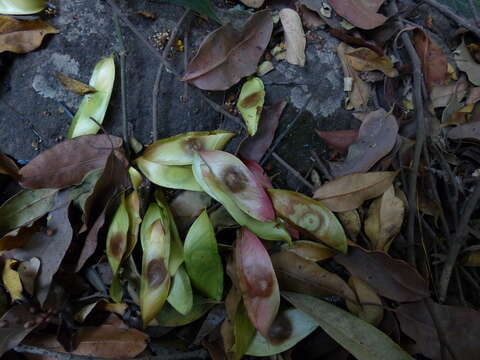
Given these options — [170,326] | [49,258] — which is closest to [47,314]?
[49,258]

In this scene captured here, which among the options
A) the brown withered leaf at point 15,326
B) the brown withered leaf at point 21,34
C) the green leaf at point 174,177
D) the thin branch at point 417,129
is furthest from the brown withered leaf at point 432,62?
the brown withered leaf at point 15,326

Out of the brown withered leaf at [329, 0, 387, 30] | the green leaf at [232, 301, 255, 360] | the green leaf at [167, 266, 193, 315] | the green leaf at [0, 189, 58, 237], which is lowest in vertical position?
the green leaf at [232, 301, 255, 360]

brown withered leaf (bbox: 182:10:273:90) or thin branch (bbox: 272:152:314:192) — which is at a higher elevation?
brown withered leaf (bbox: 182:10:273:90)

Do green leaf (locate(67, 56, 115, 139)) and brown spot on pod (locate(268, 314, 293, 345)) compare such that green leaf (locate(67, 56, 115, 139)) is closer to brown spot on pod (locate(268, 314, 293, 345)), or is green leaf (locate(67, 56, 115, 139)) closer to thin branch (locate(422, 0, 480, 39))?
brown spot on pod (locate(268, 314, 293, 345))

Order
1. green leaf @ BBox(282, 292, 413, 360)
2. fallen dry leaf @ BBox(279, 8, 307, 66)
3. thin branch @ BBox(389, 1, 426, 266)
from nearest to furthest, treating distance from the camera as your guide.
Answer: green leaf @ BBox(282, 292, 413, 360) < thin branch @ BBox(389, 1, 426, 266) < fallen dry leaf @ BBox(279, 8, 307, 66)

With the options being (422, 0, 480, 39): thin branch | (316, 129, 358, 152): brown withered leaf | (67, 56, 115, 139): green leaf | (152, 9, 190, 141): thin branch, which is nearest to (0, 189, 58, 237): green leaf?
(67, 56, 115, 139): green leaf

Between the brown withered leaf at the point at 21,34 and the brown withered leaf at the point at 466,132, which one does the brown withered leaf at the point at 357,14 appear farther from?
the brown withered leaf at the point at 21,34

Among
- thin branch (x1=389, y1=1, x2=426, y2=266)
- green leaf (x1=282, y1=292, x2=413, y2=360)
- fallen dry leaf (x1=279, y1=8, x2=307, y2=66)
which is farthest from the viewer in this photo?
fallen dry leaf (x1=279, y1=8, x2=307, y2=66)
